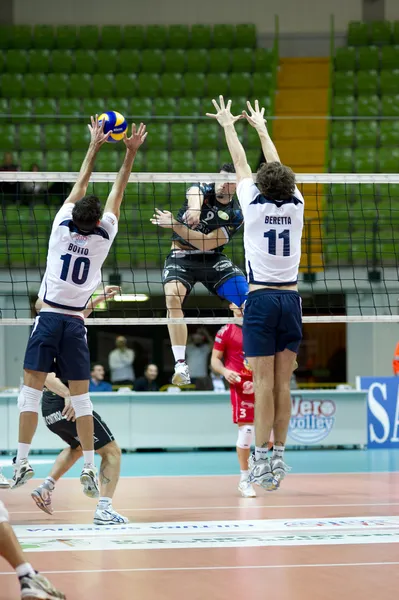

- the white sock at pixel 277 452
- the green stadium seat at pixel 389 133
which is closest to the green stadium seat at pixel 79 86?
the green stadium seat at pixel 389 133

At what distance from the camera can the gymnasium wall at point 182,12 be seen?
76.4 ft

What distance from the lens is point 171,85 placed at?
21.3 metres

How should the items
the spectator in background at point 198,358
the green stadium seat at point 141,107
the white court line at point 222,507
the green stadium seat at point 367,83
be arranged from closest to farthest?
the white court line at point 222,507 → the spectator in background at point 198,358 → the green stadium seat at point 141,107 → the green stadium seat at point 367,83

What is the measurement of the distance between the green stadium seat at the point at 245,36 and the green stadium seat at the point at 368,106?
332 cm

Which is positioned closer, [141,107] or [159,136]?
[159,136]

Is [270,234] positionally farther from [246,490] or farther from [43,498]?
[246,490]

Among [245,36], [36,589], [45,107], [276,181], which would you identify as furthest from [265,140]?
[245,36]

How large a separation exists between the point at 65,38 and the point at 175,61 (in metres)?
2.87

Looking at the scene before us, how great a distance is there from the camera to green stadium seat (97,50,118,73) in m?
21.7

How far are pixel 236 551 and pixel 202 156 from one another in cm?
1405

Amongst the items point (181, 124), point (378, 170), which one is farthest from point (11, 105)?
point (378, 170)

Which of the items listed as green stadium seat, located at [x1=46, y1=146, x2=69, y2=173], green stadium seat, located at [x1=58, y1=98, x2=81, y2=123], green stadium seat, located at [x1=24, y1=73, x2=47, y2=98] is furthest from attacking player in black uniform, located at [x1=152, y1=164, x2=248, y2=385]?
green stadium seat, located at [x1=24, y1=73, x2=47, y2=98]

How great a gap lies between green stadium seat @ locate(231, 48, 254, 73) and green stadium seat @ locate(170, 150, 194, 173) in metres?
3.30

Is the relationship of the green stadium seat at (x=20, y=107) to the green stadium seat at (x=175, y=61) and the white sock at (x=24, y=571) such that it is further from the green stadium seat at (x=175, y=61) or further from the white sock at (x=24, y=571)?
the white sock at (x=24, y=571)
